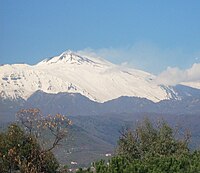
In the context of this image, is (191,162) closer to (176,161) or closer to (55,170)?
(176,161)

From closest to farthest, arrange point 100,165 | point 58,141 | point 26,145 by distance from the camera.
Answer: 1. point 58,141
2. point 100,165
3. point 26,145

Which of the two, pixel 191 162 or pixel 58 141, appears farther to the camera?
pixel 191 162

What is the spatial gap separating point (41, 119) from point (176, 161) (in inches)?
657

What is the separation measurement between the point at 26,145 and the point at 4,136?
2548 millimetres

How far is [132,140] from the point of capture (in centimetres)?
7319

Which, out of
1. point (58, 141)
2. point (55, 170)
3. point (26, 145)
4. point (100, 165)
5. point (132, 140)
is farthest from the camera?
point (132, 140)

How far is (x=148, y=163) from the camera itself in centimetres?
4788

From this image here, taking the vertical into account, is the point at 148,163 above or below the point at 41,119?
below

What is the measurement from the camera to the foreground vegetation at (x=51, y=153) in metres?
36.7

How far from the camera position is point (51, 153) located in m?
49.8

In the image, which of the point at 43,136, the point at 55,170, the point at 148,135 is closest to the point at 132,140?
the point at 148,135

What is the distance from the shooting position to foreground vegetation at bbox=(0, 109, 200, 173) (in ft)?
120

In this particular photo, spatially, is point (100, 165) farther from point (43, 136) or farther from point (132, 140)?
point (132, 140)

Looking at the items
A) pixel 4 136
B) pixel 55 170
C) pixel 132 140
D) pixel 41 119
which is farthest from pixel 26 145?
pixel 132 140
